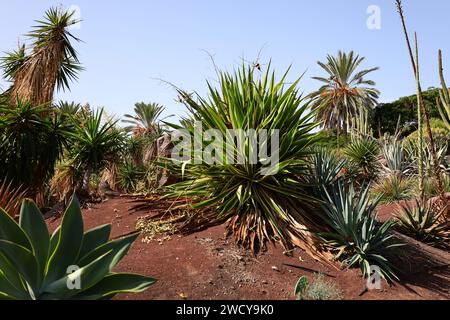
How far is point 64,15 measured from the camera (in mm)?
13328

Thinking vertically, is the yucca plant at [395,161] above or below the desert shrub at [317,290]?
above

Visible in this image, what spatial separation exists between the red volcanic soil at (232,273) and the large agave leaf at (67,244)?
734mm

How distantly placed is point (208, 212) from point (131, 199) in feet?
6.13

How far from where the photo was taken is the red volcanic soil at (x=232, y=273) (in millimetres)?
3859

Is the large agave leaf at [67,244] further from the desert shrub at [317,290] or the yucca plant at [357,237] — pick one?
the yucca plant at [357,237]

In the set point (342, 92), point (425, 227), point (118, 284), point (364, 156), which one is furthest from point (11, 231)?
point (342, 92)

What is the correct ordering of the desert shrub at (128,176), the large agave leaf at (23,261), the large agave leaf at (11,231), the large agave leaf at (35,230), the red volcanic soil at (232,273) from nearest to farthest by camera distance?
the large agave leaf at (23,261)
the large agave leaf at (11,231)
the large agave leaf at (35,230)
the red volcanic soil at (232,273)
the desert shrub at (128,176)

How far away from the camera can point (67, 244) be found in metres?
3.10

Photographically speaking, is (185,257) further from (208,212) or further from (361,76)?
(361,76)

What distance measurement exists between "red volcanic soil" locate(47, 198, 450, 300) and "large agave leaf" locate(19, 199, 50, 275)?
0.88 m

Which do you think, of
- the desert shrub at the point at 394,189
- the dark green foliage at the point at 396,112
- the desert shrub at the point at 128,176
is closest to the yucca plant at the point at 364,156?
the desert shrub at the point at 394,189

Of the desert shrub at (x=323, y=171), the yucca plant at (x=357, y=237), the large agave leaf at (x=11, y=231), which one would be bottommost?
the yucca plant at (x=357, y=237)

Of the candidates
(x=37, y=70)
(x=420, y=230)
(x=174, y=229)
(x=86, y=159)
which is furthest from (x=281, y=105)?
(x=37, y=70)

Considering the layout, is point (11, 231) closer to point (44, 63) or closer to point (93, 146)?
point (93, 146)
